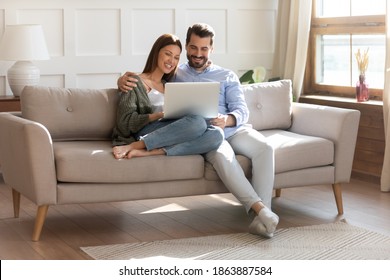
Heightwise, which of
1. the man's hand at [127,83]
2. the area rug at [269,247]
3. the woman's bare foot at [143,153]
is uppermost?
the man's hand at [127,83]

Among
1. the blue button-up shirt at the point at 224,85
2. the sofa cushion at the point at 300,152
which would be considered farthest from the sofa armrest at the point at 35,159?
the sofa cushion at the point at 300,152

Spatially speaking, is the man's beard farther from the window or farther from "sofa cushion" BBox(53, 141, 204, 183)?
the window

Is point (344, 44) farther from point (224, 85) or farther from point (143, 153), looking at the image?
point (143, 153)

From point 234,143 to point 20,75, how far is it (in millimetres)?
1807

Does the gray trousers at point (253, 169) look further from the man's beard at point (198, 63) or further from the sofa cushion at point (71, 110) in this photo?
the sofa cushion at point (71, 110)

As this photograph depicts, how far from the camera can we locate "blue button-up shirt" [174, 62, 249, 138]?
4.45m

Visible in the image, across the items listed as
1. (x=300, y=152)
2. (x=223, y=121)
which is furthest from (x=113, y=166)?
(x=300, y=152)

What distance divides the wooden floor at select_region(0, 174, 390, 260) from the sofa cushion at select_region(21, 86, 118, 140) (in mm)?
491

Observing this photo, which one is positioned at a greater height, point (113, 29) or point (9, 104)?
point (113, 29)

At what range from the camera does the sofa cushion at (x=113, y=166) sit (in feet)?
12.9

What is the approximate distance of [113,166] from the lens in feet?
13.1

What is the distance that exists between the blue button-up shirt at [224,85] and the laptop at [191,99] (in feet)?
0.93

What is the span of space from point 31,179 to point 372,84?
2780mm

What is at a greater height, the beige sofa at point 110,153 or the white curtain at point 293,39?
the white curtain at point 293,39
